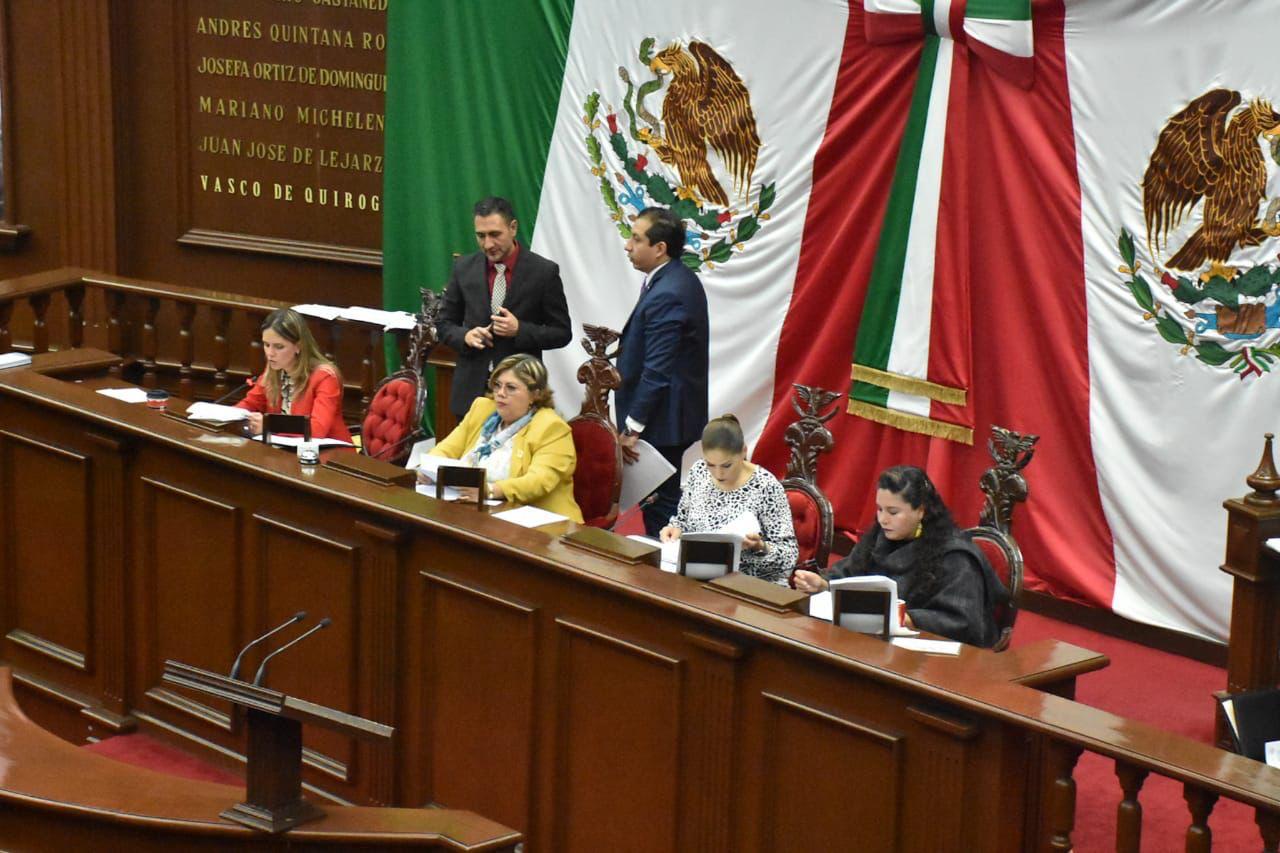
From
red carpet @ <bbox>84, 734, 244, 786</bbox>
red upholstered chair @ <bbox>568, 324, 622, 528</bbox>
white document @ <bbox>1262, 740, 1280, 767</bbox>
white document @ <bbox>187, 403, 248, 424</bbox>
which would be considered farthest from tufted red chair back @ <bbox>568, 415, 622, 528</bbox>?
white document @ <bbox>1262, 740, 1280, 767</bbox>

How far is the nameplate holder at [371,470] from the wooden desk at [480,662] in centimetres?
6

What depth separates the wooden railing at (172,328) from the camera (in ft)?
24.4

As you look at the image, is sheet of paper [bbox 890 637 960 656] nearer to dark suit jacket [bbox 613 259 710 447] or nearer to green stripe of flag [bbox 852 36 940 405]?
dark suit jacket [bbox 613 259 710 447]

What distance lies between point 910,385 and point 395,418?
1949 mm

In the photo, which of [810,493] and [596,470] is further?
[596,470]

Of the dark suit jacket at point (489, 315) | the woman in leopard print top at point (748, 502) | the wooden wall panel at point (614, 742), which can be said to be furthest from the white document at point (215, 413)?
the wooden wall panel at point (614, 742)

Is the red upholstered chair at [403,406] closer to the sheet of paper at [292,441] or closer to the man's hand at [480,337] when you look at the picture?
the man's hand at [480,337]

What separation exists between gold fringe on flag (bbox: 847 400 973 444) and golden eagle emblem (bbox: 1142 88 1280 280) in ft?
3.33

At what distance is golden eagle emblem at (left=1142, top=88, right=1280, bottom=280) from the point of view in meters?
5.59

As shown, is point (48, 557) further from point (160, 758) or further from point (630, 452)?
point (630, 452)

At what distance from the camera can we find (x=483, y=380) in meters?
6.28

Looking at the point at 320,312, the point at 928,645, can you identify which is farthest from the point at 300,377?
the point at 928,645

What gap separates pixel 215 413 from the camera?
221 inches

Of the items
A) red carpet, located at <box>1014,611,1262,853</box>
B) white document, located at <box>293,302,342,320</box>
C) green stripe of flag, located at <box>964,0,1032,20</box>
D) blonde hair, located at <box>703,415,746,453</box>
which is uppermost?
green stripe of flag, located at <box>964,0,1032,20</box>
